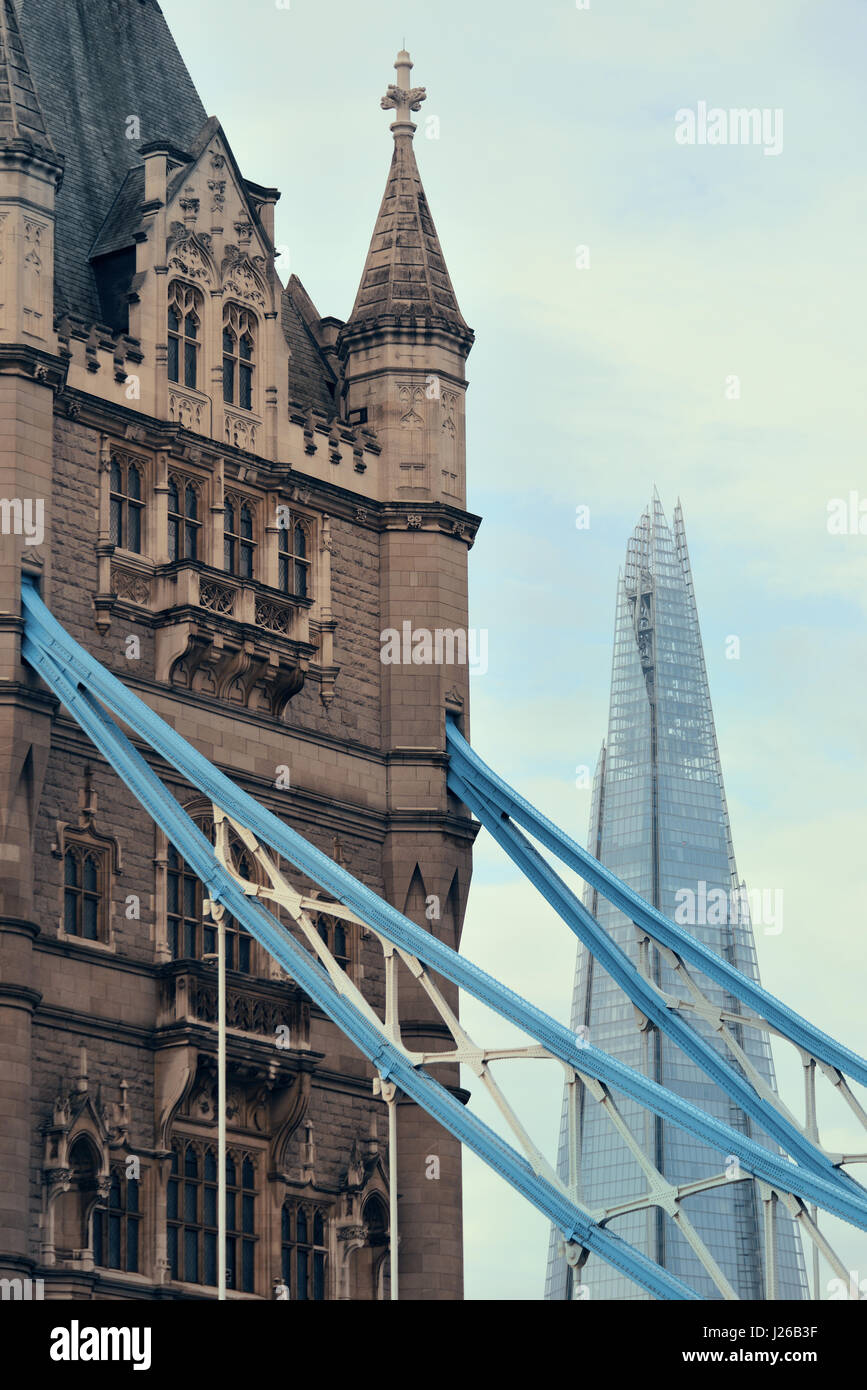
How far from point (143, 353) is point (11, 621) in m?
6.21

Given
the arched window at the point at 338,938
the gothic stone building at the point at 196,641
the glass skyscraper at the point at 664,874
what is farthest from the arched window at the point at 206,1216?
the glass skyscraper at the point at 664,874

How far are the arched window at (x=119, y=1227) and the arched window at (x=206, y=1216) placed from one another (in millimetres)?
632

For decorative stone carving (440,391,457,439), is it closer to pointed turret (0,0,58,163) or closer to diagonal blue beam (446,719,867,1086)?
diagonal blue beam (446,719,867,1086)

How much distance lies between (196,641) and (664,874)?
468ft

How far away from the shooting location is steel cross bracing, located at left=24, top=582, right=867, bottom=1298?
118ft

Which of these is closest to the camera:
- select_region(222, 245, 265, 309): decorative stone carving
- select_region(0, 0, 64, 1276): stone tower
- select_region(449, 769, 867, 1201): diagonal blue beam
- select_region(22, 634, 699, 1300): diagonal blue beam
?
select_region(22, 634, 699, 1300): diagonal blue beam

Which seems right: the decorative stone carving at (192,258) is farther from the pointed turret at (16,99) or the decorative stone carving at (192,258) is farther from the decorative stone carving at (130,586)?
the decorative stone carving at (130,586)

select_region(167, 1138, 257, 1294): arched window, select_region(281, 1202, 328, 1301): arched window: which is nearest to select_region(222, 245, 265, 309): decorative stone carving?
select_region(167, 1138, 257, 1294): arched window

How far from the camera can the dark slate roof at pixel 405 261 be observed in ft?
162

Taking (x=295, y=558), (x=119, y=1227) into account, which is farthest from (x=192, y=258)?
(x=119, y=1227)

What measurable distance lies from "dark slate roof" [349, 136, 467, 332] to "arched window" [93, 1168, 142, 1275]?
1635 cm

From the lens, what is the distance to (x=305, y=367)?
164 ft

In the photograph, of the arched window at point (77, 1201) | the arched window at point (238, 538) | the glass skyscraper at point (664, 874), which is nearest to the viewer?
the arched window at point (77, 1201)
